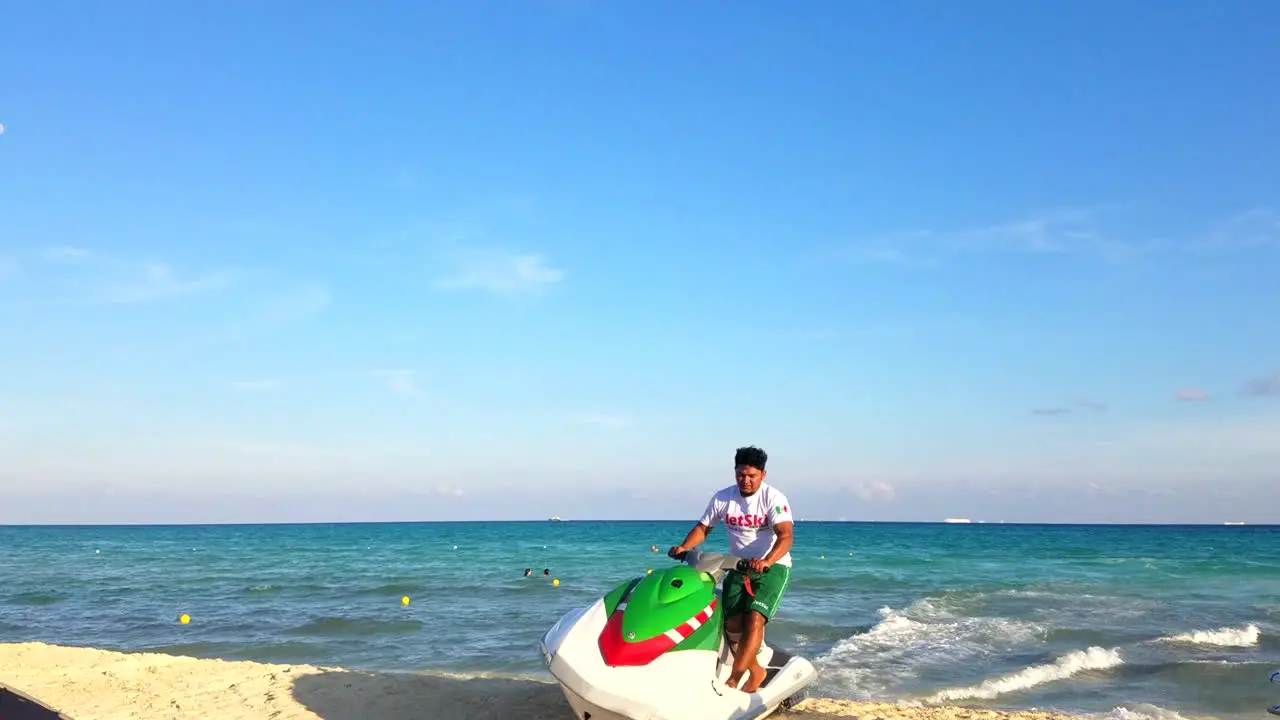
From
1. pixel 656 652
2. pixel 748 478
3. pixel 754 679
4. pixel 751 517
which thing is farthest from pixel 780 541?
pixel 656 652

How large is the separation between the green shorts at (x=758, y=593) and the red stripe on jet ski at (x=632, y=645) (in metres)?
0.68

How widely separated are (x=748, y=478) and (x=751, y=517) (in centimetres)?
29

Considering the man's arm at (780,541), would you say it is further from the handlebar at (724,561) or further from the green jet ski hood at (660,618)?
the green jet ski hood at (660,618)

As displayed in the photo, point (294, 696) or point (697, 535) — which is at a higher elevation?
point (697, 535)

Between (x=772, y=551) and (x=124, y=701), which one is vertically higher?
(x=772, y=551)

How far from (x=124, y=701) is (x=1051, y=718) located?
785 cm

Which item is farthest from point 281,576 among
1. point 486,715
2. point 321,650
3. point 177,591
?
point 486,715

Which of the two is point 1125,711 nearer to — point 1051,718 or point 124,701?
point 1051,718

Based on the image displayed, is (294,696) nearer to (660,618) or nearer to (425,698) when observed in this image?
(425,698)

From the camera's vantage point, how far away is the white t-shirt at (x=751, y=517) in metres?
6.55

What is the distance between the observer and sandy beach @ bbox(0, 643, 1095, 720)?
769cm

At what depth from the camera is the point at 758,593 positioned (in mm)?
6504

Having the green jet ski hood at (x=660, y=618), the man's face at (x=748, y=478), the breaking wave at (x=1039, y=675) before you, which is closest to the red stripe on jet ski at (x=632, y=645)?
the green jet ski hood at (x=660, y=618)

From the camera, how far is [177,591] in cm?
2105
